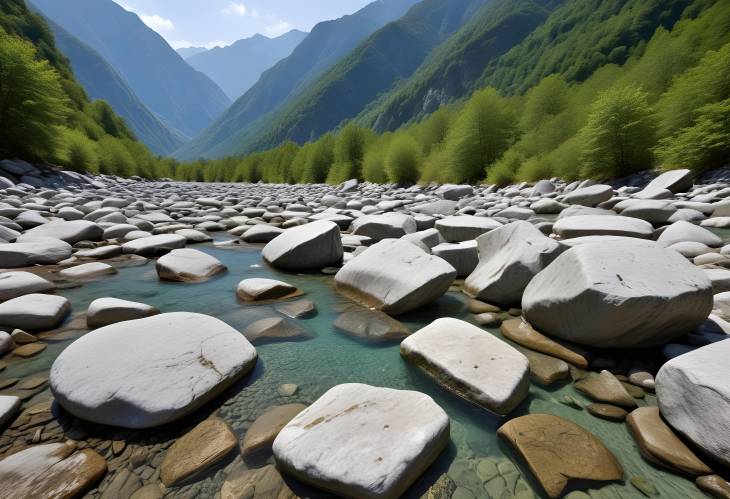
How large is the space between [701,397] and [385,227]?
13.5 feet

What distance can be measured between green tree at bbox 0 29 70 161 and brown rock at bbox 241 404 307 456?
1778 cm

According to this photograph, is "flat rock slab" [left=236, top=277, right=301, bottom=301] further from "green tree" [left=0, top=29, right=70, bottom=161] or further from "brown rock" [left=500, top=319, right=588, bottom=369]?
"green tree" [left=0, top=29, right=70, bottom=161]

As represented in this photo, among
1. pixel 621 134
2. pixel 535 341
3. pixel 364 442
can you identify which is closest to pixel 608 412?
pixel 535 341

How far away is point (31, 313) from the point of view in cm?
229

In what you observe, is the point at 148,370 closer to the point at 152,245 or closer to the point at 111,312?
the point at 111,312

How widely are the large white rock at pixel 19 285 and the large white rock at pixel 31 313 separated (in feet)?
1.24

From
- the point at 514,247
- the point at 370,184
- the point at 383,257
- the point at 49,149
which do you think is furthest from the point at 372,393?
the point at 370,184

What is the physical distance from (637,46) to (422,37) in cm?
16397

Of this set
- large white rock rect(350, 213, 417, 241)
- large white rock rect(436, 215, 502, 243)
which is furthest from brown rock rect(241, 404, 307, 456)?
large white rock rect(350, 213, 417, 241)

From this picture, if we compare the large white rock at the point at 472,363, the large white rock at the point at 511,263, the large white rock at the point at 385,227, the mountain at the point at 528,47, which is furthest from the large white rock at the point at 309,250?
the mountain at the point at 528,47

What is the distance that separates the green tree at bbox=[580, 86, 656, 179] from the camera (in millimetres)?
10281

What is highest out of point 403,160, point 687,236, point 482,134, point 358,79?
point 358,79

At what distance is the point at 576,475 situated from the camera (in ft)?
4.07

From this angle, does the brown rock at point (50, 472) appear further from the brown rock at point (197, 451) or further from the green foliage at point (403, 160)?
the green foliage at point (403, 160)
